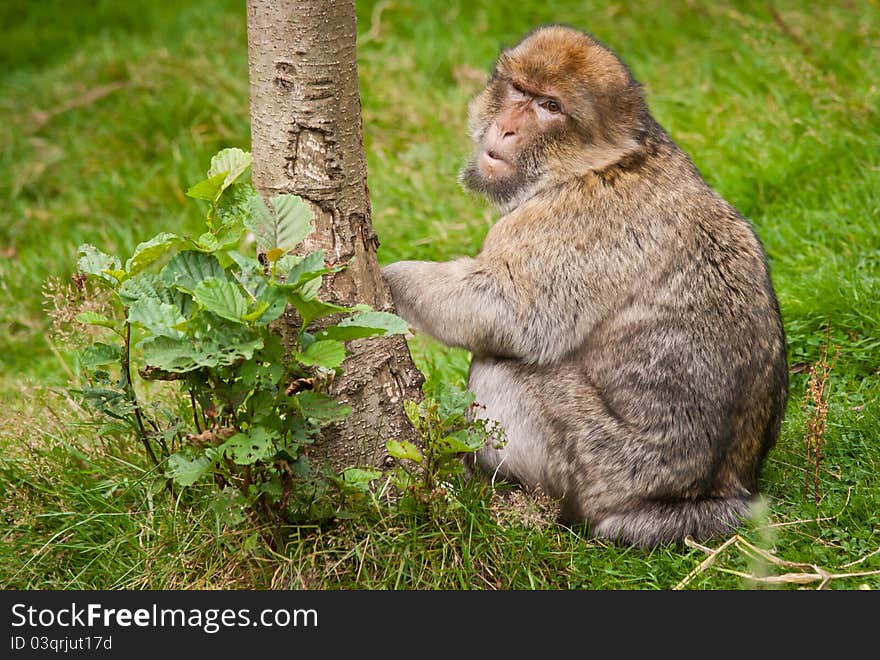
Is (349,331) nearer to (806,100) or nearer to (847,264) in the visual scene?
(847,264)

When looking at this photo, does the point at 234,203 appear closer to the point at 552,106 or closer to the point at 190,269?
the point at 190,269

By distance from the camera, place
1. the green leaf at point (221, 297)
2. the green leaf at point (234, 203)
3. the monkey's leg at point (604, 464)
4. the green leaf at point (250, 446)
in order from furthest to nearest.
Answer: the monkey's leg at point (604, 464), the green leaf at point (234, 203), the green leaf at point (250, 446), the green leaf at point (221, 297)

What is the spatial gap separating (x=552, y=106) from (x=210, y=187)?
1.43m

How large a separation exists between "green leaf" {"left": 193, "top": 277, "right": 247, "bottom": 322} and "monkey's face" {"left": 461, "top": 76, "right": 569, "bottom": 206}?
1.44 meters

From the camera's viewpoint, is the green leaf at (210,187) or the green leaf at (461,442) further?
the green leaf at (461,442)

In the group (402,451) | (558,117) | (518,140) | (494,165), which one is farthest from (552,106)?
(402,451)

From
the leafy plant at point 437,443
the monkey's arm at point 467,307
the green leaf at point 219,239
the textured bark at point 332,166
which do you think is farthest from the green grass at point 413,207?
the green leaf at point 219,239

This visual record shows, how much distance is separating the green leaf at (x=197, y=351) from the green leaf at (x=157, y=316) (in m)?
0.02

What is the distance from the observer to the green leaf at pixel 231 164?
132 inches

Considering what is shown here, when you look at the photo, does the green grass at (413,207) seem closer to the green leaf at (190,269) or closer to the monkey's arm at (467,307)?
the monkey's arm at (467,307)

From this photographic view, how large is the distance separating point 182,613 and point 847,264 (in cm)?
361

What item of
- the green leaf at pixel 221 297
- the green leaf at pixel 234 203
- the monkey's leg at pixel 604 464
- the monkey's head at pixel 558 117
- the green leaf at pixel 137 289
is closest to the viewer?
the green leaf at pixel 221 297

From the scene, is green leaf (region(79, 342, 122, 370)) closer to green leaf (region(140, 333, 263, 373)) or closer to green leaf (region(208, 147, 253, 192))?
green leaf (region(140, 333, 263, 373))

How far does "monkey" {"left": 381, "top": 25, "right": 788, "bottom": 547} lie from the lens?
391 cm
